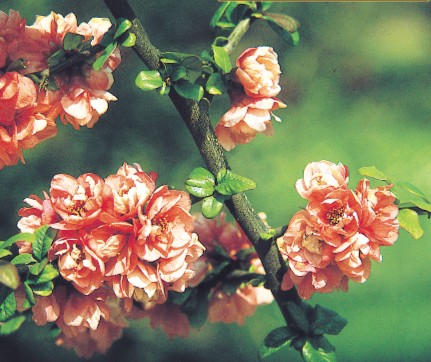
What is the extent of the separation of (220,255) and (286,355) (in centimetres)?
37

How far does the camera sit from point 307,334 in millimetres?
429

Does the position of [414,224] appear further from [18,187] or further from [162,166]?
[18,187]

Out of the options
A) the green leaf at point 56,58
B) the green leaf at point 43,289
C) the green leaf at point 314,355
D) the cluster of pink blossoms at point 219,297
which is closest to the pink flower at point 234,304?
the cluster of pink blossoms at point 219,297

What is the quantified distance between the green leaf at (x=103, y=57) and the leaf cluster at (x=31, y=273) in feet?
0.46

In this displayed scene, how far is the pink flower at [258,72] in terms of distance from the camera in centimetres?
36

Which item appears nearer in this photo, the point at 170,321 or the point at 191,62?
the point at 191,62

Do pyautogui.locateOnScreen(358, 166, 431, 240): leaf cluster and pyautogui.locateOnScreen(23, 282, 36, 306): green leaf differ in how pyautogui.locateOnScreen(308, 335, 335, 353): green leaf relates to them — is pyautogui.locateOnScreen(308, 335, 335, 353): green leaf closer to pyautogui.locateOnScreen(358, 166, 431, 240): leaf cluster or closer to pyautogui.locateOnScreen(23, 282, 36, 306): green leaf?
pyautogui.locateOnScreen(358, 166, 431, 240): leaf cluster

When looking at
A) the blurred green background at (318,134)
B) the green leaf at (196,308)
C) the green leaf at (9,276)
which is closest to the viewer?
the green leaf at (9,276)

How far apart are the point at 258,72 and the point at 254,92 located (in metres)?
0.02

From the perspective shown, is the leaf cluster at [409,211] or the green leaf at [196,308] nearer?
the leaf cluster at [409,211]

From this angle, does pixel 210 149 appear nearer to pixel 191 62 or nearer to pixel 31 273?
pixel 191 62

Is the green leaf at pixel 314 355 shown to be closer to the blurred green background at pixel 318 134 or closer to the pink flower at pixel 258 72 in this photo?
the pink flower at pixel 258 72

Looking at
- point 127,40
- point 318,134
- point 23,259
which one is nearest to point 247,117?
point 127,40

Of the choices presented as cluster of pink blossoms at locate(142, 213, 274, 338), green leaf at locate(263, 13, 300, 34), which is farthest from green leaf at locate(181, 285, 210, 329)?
green leaf at locate(263, 13, 300, 34)
